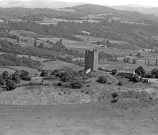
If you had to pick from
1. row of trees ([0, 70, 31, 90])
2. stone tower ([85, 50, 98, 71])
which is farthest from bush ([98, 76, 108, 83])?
row of trees ([0, 70, 31, 90])

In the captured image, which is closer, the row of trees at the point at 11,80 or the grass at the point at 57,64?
the row of trees at the point at 11,80

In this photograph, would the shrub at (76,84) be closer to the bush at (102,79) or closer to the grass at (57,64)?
the bush at (102,79)

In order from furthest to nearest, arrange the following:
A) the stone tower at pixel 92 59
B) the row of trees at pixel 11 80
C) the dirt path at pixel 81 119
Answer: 1. the stone tower at pixel 92 59
2. the row of trees at pixel 11 80
3. the dirt path at pixel 81 119

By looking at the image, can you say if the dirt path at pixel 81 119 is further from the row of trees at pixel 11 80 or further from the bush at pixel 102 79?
the bush at pixel 102 79

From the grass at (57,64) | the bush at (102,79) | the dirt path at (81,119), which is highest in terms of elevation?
the bush at (102,79)

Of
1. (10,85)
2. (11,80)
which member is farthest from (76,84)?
(11,80)

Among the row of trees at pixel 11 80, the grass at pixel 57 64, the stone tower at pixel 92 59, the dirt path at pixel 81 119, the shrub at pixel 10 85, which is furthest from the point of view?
the grass at pixel 57 64

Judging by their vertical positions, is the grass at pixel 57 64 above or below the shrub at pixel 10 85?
below

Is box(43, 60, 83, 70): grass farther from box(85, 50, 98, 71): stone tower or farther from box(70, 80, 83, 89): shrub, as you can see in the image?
box(70, 80, 83, 89): shrub

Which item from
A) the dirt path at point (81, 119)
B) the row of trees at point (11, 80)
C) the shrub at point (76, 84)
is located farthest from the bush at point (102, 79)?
the row of trees at point (11, 80)
